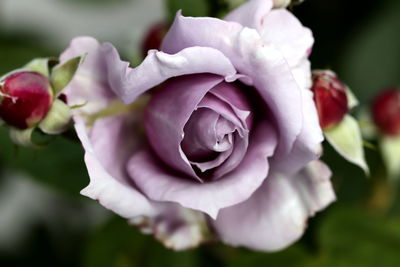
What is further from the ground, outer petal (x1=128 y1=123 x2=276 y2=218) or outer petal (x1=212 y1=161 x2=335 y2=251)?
outer petal (x1=128 y1=123 x2=276 y2=218)

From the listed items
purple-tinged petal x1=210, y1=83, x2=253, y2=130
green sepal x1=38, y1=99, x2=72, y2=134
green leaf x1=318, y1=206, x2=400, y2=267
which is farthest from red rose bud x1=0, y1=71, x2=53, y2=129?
green leaf x1=318, y1=206, x2=400, y2=267

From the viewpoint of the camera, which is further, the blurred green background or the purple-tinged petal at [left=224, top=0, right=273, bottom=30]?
the blurred green background

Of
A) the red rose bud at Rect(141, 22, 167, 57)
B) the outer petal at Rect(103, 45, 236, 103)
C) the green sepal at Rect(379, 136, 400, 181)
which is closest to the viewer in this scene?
the outer petal at Rect(103, 45, 236, 103)

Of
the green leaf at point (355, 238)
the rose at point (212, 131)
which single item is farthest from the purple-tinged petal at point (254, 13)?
the green leaf at point (355, 238)

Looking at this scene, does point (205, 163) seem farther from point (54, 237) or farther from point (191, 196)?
point (54, 237)

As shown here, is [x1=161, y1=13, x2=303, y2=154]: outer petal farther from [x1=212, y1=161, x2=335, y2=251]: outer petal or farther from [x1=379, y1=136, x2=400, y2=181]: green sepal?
[x1=379, y1=136, x2=400, y2=181]: green sepal
